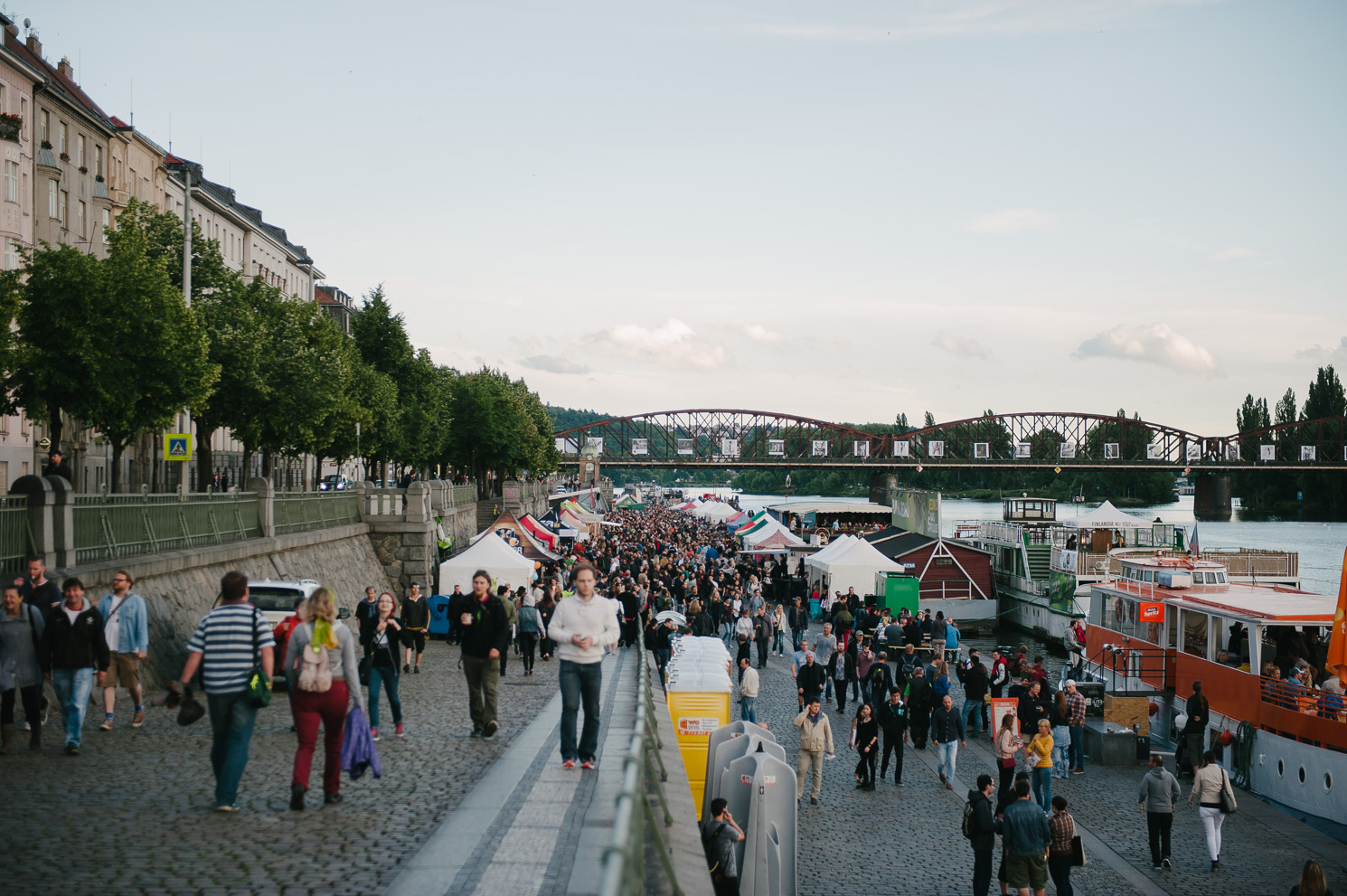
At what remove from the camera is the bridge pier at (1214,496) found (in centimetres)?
13962

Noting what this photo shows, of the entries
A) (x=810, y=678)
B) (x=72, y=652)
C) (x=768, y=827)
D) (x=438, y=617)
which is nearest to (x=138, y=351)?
(x=438, y=617)

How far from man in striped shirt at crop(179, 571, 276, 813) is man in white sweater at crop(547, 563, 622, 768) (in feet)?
7.63

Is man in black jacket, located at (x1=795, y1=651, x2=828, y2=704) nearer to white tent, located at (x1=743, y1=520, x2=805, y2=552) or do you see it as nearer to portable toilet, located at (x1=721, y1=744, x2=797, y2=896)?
portable toilet, located at (x1=721, y1=744, x2=797, y2=896)

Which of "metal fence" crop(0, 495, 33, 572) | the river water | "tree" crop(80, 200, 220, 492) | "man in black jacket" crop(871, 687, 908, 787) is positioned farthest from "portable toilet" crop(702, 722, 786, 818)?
the river water

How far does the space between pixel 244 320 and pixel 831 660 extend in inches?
881

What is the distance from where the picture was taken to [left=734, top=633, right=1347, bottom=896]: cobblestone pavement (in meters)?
13.7

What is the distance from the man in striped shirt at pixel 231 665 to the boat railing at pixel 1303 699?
1727 centimetres

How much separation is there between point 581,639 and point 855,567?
2787cm

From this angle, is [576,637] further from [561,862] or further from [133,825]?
[133,825]

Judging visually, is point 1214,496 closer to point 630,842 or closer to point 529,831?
point 529,831

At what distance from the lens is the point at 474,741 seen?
12.1 m

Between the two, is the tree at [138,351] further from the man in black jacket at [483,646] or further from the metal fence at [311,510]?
the man in black jacket at [483,646]

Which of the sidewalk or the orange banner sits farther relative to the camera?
the orange banner

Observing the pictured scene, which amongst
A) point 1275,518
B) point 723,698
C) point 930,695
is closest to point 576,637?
point 723,698
